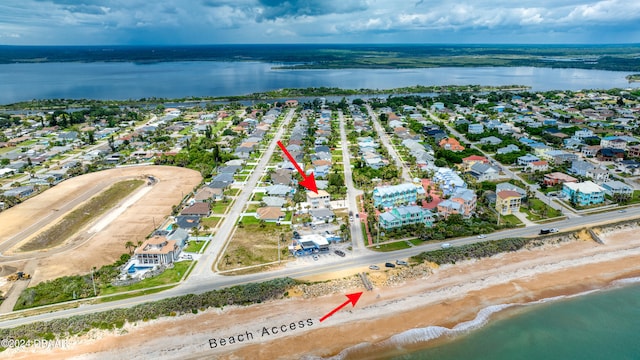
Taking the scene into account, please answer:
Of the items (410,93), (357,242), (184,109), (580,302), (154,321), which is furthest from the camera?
(410,93)

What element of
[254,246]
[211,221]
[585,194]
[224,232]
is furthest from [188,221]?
[585,194]

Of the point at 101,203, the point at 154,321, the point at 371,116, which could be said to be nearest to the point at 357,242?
the point at 154,321

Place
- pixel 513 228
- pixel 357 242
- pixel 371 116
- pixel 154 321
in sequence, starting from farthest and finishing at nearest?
1. pixel 371 116
2. pixel 513 228
3. pixel 357 242
4. pixel 154 321

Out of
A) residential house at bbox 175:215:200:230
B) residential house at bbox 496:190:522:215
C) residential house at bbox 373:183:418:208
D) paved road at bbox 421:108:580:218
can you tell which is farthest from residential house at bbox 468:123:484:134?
residential house at bbox 175:215:200:230

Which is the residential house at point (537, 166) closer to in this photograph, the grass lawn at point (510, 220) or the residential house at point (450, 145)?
the residential house at point (450, 145)

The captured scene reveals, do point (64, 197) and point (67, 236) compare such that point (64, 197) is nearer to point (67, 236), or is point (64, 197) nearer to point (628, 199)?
point (67, 236)

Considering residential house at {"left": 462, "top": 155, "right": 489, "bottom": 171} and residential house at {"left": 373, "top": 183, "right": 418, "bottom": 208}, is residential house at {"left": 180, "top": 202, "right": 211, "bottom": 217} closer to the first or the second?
residential house at {"left": 373, "top": 183, "right": 418, "bottom": 208}

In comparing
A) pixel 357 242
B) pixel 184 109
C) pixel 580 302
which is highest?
pixel 184 109
